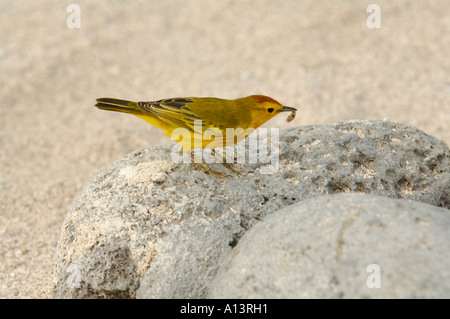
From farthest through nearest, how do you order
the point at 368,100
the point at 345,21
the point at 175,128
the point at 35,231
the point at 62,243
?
1. the point at 345,21
2. the point at 368,100
3. the point at 35,231
4. the point at 175,128
5. the point at 62,243

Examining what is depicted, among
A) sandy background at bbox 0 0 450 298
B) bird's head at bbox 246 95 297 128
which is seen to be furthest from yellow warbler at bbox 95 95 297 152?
sandy background at bbox 0 0 450 298

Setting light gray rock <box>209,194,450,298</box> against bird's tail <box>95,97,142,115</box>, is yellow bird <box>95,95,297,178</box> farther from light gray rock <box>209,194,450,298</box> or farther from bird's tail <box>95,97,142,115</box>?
light gray rock <box>209,194,450,298</box>

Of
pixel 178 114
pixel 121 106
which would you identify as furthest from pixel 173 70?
pixel 178 114

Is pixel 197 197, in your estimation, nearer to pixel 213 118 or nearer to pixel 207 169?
pixel 207 169

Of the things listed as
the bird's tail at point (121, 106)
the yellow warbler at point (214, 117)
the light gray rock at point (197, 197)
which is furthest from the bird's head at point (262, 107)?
the bird's tail at point (121, 106)

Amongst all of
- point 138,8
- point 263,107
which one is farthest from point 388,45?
point 263,107

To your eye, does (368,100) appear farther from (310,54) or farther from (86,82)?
(86,82)
